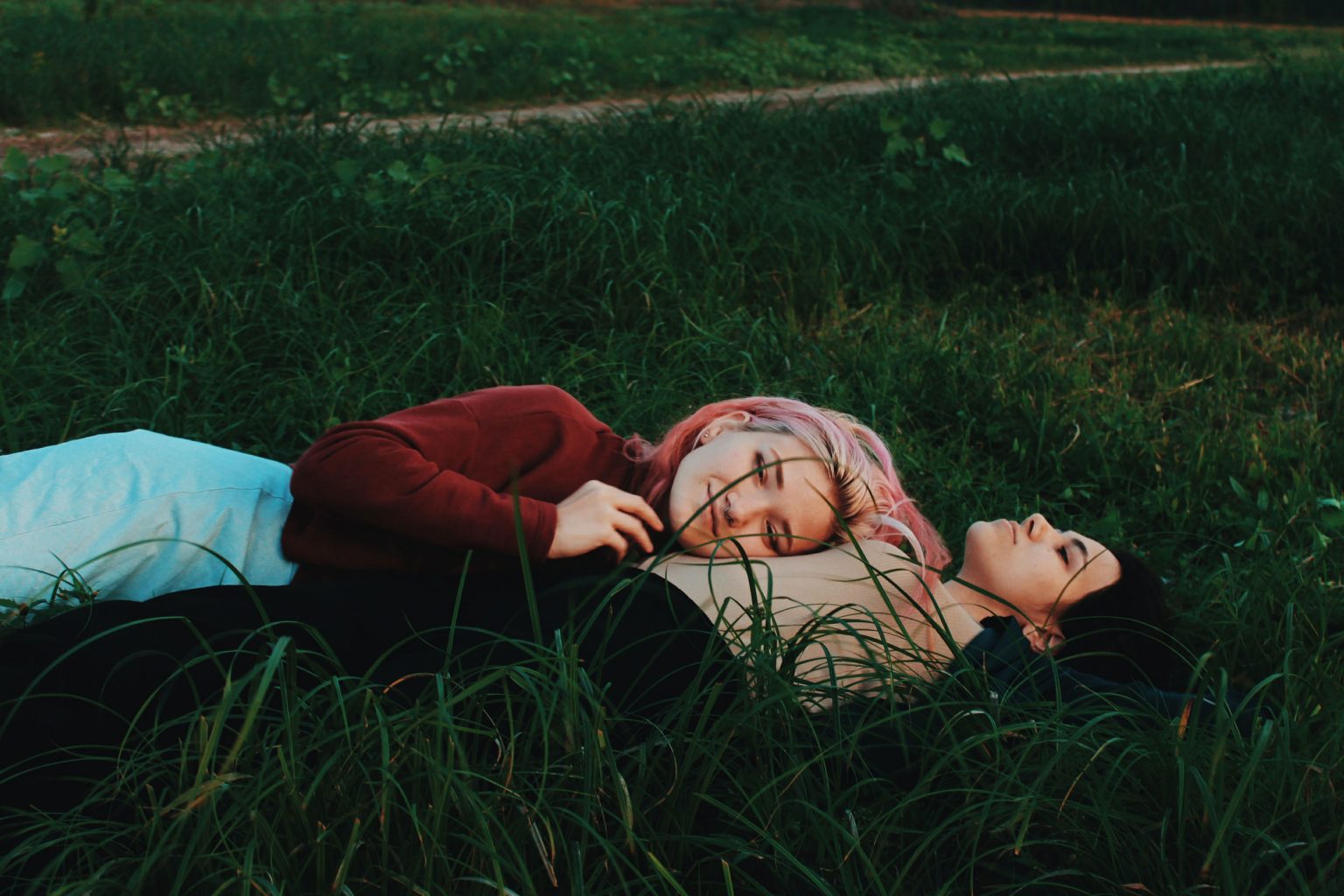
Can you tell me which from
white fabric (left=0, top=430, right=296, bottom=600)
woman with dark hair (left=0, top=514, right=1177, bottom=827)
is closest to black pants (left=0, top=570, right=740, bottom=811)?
woman with dark hair (left=0, top=514, right=1177, bottom=827)

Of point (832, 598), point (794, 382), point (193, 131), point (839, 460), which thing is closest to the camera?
point (832, 598)

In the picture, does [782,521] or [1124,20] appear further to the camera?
[1124,20]

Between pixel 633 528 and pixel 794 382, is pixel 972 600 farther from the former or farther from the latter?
pixel 794 382

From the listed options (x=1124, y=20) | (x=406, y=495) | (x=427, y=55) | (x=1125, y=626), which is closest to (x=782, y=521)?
(x=406, y=495)

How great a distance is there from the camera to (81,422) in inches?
111

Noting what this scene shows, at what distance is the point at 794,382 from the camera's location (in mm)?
3383

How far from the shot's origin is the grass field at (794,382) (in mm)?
1326

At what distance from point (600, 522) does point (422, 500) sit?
30 centimetres

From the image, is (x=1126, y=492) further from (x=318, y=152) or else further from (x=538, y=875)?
(x=318, y=152)

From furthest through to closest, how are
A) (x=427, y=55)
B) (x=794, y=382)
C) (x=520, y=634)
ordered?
(x=427, y=55)
(x=794, y=382)
(x=520, y=634)

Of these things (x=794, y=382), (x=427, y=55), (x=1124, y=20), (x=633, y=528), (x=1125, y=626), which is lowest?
(x=1124, y=20)

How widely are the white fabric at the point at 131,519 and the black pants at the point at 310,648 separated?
21cm

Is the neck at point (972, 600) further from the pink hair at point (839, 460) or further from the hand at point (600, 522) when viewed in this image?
Result: the hand at point (600, 522)

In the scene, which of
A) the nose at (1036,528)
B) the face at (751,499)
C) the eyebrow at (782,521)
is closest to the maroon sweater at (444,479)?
the face at (751,499)
